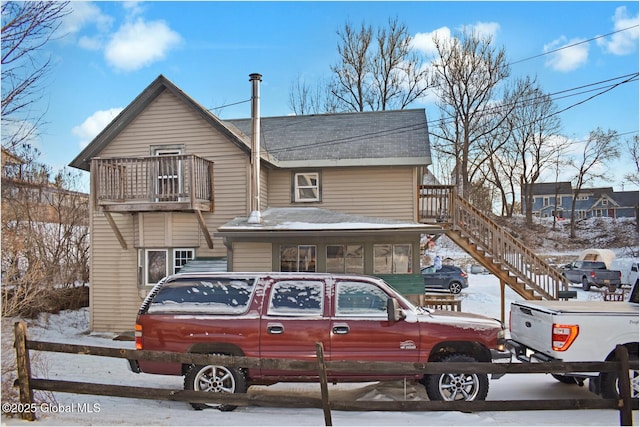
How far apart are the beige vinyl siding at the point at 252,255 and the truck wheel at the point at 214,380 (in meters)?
6.62

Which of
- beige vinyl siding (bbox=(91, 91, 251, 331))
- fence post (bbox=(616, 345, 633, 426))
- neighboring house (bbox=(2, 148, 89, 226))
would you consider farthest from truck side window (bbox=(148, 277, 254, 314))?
neighboring house (bbox=(2, 148, 89, 226))

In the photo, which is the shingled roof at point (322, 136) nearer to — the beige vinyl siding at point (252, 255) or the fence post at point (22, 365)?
the beige vinyl siding at point (252, 255)

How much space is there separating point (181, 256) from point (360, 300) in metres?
8.69

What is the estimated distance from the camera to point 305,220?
12.8 meters

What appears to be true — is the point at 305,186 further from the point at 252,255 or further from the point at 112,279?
the point at 112,279

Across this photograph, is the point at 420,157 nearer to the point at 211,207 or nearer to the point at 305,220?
the point at 305,220

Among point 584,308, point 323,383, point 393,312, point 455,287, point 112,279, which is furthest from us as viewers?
point 455,287

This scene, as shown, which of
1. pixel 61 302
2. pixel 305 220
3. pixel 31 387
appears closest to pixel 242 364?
pixel 31 387

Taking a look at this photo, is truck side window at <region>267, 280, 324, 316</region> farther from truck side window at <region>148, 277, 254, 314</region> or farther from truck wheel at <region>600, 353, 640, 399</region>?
truck wheel at <region>600, 353, 640, 399</region>

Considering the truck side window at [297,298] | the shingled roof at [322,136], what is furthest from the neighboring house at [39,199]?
the truck side window at [297,298]

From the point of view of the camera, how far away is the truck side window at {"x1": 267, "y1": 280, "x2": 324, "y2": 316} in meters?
6.52

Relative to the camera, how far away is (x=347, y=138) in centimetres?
1571

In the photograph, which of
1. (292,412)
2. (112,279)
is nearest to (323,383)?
(292,412)

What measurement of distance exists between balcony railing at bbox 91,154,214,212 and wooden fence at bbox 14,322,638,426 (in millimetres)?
7338
